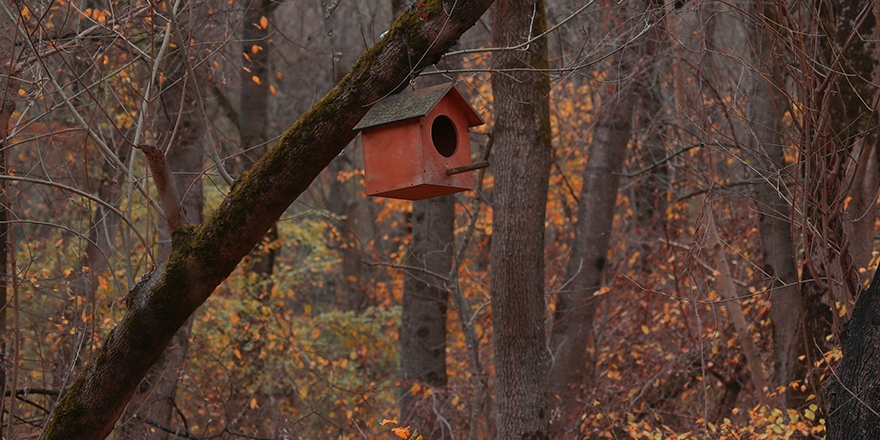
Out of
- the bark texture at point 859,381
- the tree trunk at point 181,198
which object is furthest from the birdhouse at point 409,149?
the tree trunk at point 181,198

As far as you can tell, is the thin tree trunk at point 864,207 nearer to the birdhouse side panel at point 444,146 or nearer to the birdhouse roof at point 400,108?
the birdhouse side panel at point 444,146

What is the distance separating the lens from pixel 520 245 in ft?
19.2

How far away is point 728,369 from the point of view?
8.74m

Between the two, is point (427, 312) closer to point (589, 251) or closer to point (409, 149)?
point (589, 251)

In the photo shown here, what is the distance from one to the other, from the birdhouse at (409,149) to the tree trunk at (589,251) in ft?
15.5

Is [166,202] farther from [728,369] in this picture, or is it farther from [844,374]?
[728,369]

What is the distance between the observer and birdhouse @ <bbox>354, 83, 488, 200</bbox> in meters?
3.81

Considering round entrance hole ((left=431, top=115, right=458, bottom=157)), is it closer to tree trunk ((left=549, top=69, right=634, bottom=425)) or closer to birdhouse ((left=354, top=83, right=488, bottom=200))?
birdhouse ((left=354, top=83, right=488, bottom=200))

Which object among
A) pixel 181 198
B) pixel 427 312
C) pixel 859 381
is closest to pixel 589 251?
pixel 427 312

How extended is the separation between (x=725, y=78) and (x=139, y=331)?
336 inches

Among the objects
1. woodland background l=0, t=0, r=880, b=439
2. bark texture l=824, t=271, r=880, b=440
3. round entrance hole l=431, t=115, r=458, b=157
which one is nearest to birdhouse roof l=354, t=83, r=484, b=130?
woodland background l=0, t=0, r=880, b=439

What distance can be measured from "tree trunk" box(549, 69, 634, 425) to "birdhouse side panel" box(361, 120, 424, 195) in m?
4.88

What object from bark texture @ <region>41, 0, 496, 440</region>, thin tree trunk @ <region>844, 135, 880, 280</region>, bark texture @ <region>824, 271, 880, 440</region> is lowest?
bark texture @ <region>824, 271, 880, 440</region>

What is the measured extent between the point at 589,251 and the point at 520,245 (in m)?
3.16
